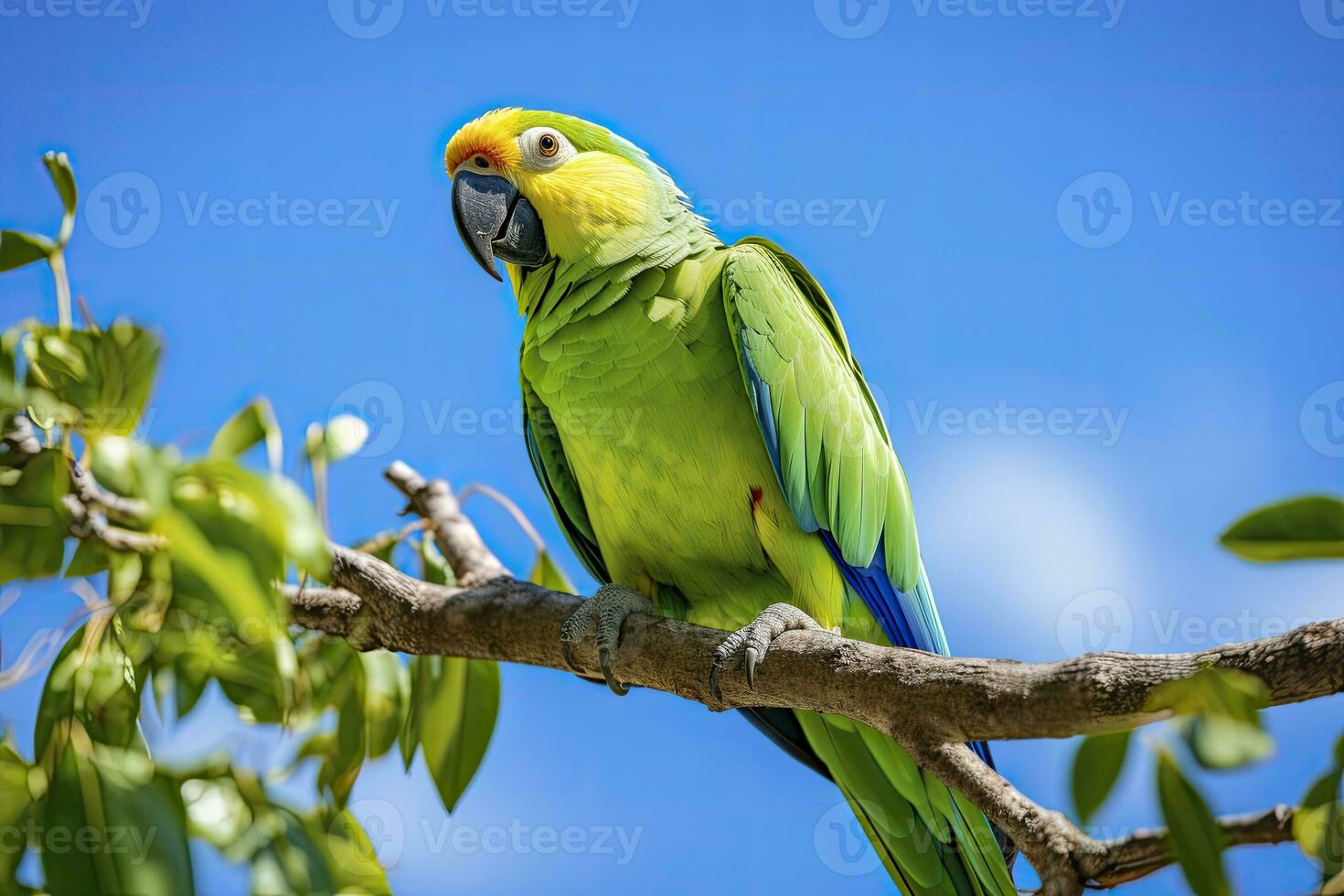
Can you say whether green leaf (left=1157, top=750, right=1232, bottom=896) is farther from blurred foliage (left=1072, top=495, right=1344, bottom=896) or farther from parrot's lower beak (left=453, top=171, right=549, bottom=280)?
parrot's lower beak (left=453, top=171, right=549, bottom=280)

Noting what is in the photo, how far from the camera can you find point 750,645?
157 cm

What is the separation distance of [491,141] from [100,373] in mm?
997

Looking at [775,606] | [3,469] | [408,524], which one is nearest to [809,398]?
[775,606]

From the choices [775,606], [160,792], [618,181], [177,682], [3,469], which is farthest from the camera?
[618,181]

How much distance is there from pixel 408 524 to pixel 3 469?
887 mm

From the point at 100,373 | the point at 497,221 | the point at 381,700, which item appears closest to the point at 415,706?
the point at 381,700

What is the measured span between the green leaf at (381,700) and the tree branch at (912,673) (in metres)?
0.14

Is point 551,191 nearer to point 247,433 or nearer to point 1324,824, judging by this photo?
point 247,433

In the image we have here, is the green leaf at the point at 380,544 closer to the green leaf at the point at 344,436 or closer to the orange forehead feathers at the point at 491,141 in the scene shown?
the green leaf at the point at 344,436

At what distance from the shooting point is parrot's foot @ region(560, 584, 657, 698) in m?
1.77

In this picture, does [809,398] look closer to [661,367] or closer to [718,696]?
[661,367]

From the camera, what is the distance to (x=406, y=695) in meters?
2.07

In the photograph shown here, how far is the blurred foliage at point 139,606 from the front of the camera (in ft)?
3.34

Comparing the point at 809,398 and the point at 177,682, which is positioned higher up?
the point at 809,398
